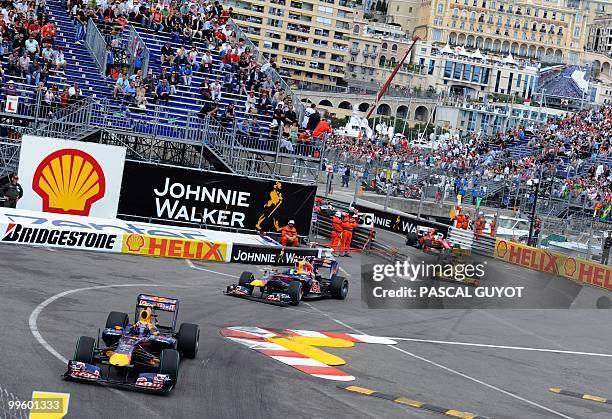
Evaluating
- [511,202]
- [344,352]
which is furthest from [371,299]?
[511,202]

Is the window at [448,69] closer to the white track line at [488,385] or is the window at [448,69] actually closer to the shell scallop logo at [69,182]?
the shell scallop logo at [69,182]

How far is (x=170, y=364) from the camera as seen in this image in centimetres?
1786

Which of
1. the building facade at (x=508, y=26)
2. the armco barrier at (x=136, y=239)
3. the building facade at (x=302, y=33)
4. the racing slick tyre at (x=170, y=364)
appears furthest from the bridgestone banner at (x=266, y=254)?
the building facade at (x=508, y=26)

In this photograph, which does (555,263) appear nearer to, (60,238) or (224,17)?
(224,17)

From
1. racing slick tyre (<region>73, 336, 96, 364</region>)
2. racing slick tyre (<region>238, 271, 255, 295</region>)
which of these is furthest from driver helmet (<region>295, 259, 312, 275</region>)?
racing slick tyre (<region>73, 336, 96, 364</region>)

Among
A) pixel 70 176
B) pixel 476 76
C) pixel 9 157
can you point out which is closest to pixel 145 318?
pixel 70 176

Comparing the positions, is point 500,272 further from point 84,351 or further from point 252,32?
point 252,32

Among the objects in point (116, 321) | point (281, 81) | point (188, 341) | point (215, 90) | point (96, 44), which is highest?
point (96, 44)

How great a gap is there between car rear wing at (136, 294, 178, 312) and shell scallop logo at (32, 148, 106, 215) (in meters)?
16.5

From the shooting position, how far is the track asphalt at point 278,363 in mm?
17516

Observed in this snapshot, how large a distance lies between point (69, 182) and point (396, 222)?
Result: 64.4 ft

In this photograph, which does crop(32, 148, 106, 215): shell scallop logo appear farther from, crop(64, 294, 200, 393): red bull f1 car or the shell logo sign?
crop(64, 294, 200, 393): red bull f1 car

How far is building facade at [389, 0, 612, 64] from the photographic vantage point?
191m

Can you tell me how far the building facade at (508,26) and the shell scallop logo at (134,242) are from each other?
16081 centimetres
